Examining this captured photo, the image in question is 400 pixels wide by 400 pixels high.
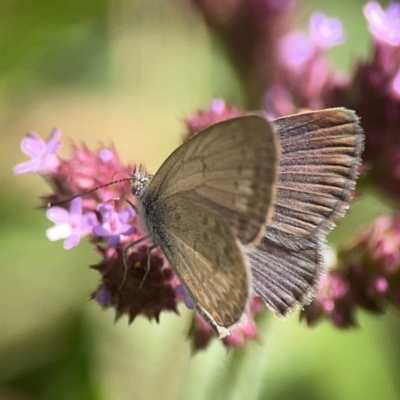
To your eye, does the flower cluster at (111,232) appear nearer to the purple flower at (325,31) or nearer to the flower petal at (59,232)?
the flower petal at (59,232)

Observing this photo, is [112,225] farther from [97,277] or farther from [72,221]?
[97,277]

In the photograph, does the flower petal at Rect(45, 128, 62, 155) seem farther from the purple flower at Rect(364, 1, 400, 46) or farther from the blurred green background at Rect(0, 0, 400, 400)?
the purple flower at Rect(364, 1, 400, 46)

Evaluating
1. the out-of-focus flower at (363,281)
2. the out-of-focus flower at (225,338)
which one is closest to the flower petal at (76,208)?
the out-of-focus flower at (225,338)

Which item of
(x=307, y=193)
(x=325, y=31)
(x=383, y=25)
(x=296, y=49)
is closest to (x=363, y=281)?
(x=307, y=193)

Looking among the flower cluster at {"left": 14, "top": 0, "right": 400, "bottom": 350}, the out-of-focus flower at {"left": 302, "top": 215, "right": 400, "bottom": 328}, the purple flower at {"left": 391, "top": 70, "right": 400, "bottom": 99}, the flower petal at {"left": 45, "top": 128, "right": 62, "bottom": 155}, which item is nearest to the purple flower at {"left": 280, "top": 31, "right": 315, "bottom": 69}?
the flower cluster at {"left": 14, "top": 0, "right": 400, "bottom": 350}

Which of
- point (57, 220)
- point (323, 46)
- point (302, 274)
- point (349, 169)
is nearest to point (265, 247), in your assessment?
point (302, 274)

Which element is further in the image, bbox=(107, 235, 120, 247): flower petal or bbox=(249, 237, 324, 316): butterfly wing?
bbox=(107, 235, 120, 247): flower petal

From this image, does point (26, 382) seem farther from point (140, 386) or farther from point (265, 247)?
point (265, 247)

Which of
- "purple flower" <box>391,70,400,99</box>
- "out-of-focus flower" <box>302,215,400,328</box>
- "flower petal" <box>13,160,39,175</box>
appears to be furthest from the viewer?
"purple flower" <box>391,70,400,99</box>
